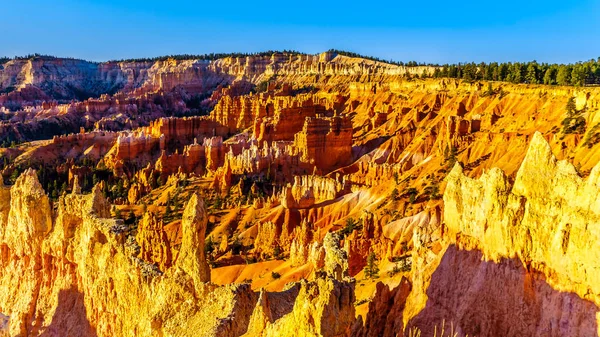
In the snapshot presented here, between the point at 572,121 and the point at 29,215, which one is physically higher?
the point at 572,121

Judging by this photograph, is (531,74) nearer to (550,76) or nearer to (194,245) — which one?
(550,76)

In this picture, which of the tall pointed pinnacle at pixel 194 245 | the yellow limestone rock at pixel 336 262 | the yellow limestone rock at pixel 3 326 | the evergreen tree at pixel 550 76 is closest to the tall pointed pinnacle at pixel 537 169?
the yellow limestone rock at pixel 336 262

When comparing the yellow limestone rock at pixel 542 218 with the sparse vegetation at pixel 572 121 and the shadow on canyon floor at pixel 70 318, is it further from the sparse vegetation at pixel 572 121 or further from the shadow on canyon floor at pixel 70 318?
the sparse vegetation at pixel 572 121

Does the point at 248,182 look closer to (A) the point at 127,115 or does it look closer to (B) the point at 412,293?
(B) the point at 412,293

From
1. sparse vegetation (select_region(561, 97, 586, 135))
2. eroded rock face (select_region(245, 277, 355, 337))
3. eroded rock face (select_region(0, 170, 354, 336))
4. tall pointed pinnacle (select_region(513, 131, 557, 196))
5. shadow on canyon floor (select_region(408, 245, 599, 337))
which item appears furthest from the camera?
sparse vegetation (select_region(561, 97, 586, 135))

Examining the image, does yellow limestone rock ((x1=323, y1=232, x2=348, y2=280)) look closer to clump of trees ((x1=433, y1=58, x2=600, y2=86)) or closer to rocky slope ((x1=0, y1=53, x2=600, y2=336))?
rocky slope ((x1=0, y1=53, x2=600, y2=336))

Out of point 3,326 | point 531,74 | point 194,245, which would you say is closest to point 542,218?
point 194,245

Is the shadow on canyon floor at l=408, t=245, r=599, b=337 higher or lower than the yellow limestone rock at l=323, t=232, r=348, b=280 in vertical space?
lower

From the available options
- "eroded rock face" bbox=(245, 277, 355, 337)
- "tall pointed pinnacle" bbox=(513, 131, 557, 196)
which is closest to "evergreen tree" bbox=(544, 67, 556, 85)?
"tall pointed pinnacle" bbox=(513, 131, 557, 196)
